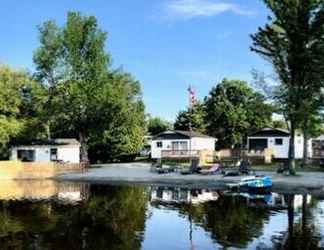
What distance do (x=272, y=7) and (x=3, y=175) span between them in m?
31.5

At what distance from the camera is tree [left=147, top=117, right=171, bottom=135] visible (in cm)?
12862

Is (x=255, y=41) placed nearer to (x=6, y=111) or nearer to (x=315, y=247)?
(x=6, y=111)

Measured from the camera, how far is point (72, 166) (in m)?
71.2

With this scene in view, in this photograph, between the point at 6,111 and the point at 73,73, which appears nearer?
the point at 6,111

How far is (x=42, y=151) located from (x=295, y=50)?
3575 centimetres

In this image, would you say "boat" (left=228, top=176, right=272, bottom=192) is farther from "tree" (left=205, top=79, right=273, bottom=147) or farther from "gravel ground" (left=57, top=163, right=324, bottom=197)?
"tree" (left=205, top=79, right=273, bottom=147)

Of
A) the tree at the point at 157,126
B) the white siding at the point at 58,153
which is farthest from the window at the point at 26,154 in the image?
the tree at the point at 157,126

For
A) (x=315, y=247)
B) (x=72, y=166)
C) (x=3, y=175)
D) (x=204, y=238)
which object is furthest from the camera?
(x=72, y=166)

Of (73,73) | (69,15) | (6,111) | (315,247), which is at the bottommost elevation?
(315,247)

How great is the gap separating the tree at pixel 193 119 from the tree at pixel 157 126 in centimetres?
2202

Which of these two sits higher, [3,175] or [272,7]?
[272,7]

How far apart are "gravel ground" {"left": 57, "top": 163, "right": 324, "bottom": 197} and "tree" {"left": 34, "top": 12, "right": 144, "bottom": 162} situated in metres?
13.0

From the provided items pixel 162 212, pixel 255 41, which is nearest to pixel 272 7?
pixel 255 41

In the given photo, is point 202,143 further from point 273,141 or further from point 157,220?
point 157,220
